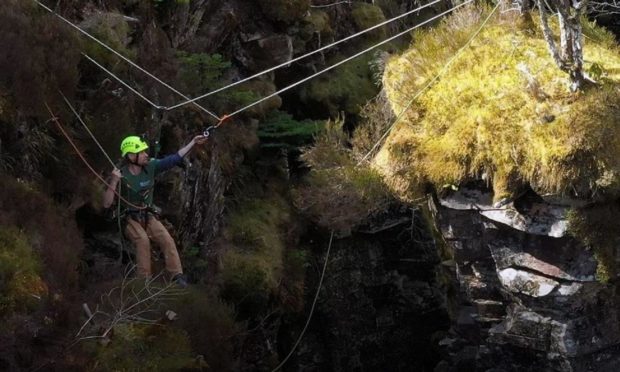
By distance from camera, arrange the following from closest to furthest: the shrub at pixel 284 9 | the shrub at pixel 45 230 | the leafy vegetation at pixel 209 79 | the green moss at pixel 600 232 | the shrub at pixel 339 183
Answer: the shrub at pixel 45 230
the green moss at pixel 600 232
the shrub at pixel 339 183
the leafy vegetation at pixel 209 79
the shrub at pixel 284 9

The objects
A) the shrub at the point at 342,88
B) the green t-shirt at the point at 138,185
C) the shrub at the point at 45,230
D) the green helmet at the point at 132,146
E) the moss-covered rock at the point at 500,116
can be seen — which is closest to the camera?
the shrub at the point at 45,230

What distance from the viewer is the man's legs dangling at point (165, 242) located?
863 cm

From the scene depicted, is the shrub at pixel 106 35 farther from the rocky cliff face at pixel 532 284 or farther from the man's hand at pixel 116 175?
the rocky cliff face at pixel 532 284

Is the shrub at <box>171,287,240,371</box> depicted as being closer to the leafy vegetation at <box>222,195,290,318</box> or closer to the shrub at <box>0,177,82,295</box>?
the shrub at <box>0,177,82,295</box>

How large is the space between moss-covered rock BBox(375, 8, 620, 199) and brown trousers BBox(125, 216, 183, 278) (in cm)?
330

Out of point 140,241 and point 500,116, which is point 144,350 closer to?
point 140,241

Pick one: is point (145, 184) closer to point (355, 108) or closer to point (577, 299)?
point (577, 299)

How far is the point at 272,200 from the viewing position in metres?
12.8

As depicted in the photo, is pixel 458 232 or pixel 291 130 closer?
pixel 458 232

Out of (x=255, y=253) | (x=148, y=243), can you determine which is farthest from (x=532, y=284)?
(x=148, y=243)

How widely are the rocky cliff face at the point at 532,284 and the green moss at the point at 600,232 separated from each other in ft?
0.40

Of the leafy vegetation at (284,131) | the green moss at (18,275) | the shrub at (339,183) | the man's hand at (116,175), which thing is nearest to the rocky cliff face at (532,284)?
the shrub at (339,183)

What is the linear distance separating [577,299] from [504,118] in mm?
2590

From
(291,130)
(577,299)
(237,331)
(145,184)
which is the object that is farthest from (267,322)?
(577,299)
